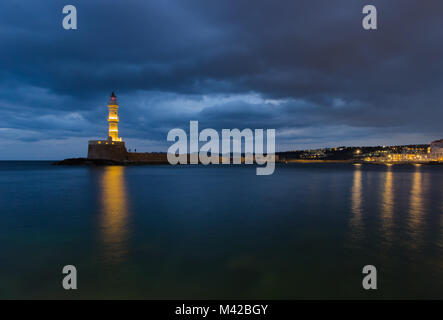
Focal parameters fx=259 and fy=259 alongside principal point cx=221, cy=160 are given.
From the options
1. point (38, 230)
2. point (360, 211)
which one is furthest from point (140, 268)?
point (360, 211)

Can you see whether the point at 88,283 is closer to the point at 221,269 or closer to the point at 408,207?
the point at 221,269

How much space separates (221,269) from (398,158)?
193684 mm

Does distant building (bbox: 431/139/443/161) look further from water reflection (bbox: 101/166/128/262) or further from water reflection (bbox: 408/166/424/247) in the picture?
water reflection (bbox: 101/166/128/262)

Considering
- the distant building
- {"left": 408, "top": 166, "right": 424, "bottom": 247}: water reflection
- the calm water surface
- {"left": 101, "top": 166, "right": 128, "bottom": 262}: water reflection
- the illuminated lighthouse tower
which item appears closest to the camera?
the calm water surface

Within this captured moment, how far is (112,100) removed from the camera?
228ft

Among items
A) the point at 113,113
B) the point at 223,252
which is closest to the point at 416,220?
the point at 223,252

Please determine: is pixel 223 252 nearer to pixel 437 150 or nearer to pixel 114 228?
pixel 114 228

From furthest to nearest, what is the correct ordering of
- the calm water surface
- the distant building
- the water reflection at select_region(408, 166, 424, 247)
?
the distant building → the water reflection at select_region(408, 166, 424, 247) → the calm water surface

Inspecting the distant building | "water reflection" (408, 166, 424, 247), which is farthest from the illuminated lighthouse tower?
the distant building

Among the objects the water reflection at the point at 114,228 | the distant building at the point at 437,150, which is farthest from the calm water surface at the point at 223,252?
the distant building at the point at 437,150

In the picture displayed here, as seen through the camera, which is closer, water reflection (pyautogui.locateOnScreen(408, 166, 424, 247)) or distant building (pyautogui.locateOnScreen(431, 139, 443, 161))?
water reflection (pyautogui.locateOnScreen(408, 166, 424, 247))

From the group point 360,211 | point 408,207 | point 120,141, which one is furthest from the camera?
point 120,141

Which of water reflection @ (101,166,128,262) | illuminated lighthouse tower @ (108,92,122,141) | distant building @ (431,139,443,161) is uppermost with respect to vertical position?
illuminated lighthouse tower @ (108,92,122,141)

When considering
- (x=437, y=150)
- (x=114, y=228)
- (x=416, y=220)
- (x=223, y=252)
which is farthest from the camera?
(x=437, y=150)
